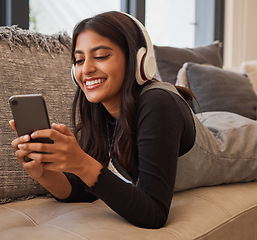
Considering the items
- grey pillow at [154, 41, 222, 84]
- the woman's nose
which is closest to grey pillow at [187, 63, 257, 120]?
grey pillow at [154, 41, 222, 84]

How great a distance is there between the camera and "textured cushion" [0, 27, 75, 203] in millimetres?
1099

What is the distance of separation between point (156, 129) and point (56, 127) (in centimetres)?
25

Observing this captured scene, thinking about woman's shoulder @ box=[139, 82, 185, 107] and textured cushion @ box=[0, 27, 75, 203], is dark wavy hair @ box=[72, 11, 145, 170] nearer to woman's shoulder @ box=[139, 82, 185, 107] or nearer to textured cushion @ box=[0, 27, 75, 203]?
woman's shoulder @ box=[139, 82, 185, 107]

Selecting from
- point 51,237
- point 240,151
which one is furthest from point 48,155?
point 240,151

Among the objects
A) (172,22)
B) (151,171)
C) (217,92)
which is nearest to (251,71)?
(217,92)

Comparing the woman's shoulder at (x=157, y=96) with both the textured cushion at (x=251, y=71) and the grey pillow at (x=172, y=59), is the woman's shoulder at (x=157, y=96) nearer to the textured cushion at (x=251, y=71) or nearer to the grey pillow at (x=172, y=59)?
the grey pillow at (x=172, y=59)

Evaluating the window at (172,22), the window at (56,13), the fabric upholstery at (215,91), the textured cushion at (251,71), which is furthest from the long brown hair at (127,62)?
the window at (172,22)

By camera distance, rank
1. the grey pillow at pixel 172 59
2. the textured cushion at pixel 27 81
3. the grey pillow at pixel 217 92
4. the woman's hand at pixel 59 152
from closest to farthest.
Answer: the woman's hand at pixel 59 152
the textured cushion at pixel 27 81
the grey pillow at pixel 217 92
the grey pillow at pixel 172 59

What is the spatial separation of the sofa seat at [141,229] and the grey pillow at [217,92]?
763mm

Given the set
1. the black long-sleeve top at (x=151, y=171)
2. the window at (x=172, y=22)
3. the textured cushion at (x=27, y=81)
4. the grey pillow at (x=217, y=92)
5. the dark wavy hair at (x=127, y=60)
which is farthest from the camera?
the window at (x=172, y=22)

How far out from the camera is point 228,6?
3.41 meters

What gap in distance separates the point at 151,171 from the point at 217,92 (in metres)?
1.15

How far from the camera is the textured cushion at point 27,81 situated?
3.60 feet

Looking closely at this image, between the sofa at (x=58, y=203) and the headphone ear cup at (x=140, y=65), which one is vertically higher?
the headphone ear cup at (x=140, y=65)
